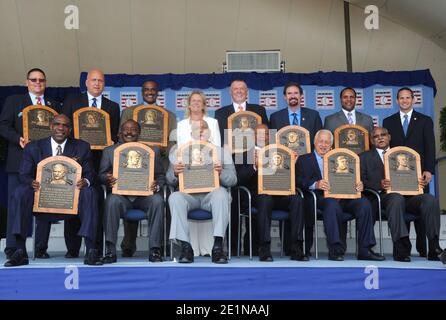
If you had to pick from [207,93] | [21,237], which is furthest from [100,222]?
[207,93]

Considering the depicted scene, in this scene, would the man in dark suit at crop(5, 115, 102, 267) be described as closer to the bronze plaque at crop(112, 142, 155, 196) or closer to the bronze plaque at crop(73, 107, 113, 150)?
the bronze plaque at crop(112, 142, 155, 196)

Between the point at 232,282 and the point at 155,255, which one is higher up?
the point at 155,255

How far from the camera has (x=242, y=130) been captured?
613cm

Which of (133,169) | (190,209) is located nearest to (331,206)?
(190,209)

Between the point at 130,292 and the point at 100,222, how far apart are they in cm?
107

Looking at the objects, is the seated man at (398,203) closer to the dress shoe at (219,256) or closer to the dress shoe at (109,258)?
the dress shoe at (219,256)

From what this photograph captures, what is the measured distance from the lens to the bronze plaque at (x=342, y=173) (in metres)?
5.73

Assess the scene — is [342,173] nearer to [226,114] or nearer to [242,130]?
[242,130]

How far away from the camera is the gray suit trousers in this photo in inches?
206

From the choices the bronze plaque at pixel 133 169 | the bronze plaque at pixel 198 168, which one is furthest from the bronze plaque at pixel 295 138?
the bronze plaque at pixel 133 169

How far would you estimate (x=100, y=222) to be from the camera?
569cm

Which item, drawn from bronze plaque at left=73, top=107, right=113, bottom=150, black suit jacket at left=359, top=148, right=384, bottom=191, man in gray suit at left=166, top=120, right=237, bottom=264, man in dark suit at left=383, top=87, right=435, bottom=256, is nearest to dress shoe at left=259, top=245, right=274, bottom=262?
man in gray suit at left=166, top=120, right=237, bottom=264

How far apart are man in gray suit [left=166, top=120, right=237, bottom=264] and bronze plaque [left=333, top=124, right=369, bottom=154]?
136 cm

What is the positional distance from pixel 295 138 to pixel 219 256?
5.46 ft
